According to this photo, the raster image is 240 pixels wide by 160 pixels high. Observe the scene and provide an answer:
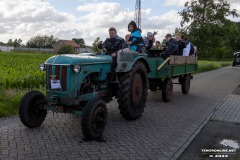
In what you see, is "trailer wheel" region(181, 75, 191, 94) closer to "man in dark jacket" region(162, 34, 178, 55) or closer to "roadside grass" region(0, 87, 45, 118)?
"man in dark jacket" region(162, 34, 178, 55)

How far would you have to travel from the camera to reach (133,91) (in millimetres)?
7047

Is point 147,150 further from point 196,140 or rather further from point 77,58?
point 77,58

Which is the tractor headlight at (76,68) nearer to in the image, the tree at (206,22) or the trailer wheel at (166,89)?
the trailer wheel at (166,89)

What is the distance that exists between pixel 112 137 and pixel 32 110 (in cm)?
161

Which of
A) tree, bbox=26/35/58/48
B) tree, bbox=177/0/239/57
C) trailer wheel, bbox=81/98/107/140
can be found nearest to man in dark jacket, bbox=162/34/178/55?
trailer wheel, bbox=81/98/107/140

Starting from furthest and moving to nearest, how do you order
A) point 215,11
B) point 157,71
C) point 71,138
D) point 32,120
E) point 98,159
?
point 215,11 → point 157,71 → point 32,120 → point 71,138 → point 98,159

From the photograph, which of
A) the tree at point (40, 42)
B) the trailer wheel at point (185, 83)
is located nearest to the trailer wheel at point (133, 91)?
the trailer wheel at point (185, 83)

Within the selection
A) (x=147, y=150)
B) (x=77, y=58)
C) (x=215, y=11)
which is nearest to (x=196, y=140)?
(x=147, y=150)

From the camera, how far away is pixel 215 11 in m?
48.8

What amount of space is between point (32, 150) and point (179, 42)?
285 inches

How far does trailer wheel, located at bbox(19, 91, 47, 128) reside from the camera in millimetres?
5820

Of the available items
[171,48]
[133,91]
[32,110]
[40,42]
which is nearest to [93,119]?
[32,110]

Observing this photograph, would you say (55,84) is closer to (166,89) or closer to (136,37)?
(136,37)

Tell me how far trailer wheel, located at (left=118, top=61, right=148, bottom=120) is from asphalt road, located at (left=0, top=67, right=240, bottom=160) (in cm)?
25
